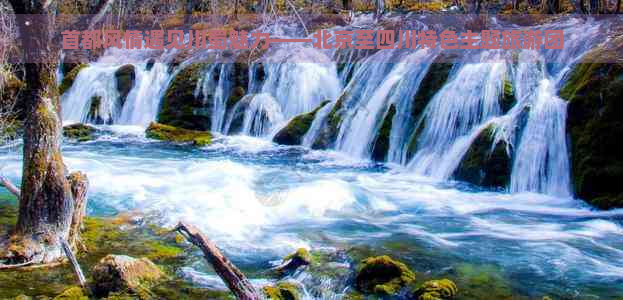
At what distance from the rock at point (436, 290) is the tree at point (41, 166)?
345 centimetres

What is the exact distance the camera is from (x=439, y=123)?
40.5ft

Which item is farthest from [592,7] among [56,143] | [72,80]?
[72,80]

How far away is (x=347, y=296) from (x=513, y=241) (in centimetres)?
306

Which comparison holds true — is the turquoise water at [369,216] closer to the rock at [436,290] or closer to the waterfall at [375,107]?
the rock at [436,290]

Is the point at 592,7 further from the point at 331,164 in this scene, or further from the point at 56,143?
the point at 56,143

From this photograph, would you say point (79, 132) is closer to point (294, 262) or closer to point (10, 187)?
point (10, 187)

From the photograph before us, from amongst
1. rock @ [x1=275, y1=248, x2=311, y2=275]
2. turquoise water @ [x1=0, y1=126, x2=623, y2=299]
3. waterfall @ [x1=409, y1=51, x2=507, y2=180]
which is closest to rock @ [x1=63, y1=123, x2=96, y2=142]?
turquoise water @ [x1=0, y1=126, x2=623, y2=299]

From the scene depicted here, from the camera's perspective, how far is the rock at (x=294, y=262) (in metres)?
6.24

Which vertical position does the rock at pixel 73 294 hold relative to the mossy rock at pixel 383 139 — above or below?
below

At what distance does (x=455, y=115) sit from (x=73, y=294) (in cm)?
883

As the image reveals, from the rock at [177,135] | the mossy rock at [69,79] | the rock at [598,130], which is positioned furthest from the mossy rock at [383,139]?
the mossy rock at [69,79]

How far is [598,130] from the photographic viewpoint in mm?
9477

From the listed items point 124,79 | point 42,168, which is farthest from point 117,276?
point 124,79

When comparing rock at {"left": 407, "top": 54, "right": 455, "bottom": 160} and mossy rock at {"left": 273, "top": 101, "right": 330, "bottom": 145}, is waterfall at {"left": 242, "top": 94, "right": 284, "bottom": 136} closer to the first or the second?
mossy rock at {"left": 273, "top": 101, "right": 330, "bottom": 145}
